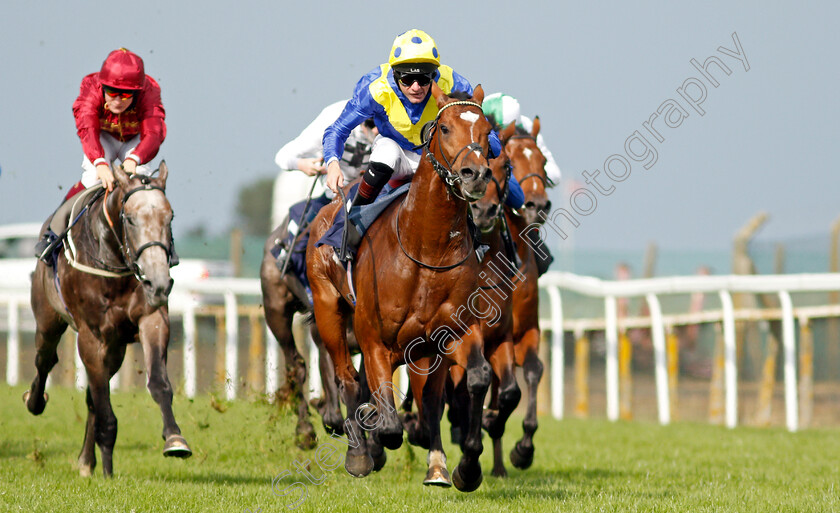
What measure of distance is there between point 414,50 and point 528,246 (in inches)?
81.6

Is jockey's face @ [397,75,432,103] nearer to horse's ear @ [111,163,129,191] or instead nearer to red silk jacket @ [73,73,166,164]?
horse's ear @ [111,163,129,191]

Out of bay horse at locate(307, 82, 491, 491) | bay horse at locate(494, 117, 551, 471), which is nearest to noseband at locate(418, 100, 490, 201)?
bay horse at locate(307, 82, 491, 491)

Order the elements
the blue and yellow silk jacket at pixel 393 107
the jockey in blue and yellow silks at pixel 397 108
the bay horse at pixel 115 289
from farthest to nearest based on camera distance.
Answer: the bay horse at pixel 115 289
the blue and yellow silk jacket at pixel 393 107
the jockey in blue and yellow silks at pixel 397 108

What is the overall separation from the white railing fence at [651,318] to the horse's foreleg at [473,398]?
4929 mm

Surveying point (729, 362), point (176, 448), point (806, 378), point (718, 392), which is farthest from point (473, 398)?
point (718, 392)

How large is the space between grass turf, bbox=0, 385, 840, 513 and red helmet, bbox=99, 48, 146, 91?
7.28ft

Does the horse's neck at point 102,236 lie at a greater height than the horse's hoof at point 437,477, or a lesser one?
greater

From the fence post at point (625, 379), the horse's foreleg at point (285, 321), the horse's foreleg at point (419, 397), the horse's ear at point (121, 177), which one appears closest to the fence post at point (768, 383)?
the fence post at point (625, 379)

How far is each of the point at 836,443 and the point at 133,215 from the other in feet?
19.9

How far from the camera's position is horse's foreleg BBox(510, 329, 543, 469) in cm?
689

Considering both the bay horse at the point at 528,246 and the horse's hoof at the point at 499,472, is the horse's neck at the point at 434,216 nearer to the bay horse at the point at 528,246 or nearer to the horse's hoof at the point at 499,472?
the bay horse at the point at 528,246

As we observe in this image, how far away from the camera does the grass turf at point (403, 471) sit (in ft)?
18.0

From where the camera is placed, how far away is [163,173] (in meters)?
6.43

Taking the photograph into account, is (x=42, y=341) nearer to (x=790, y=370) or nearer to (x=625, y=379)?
(x=625, y=379)
